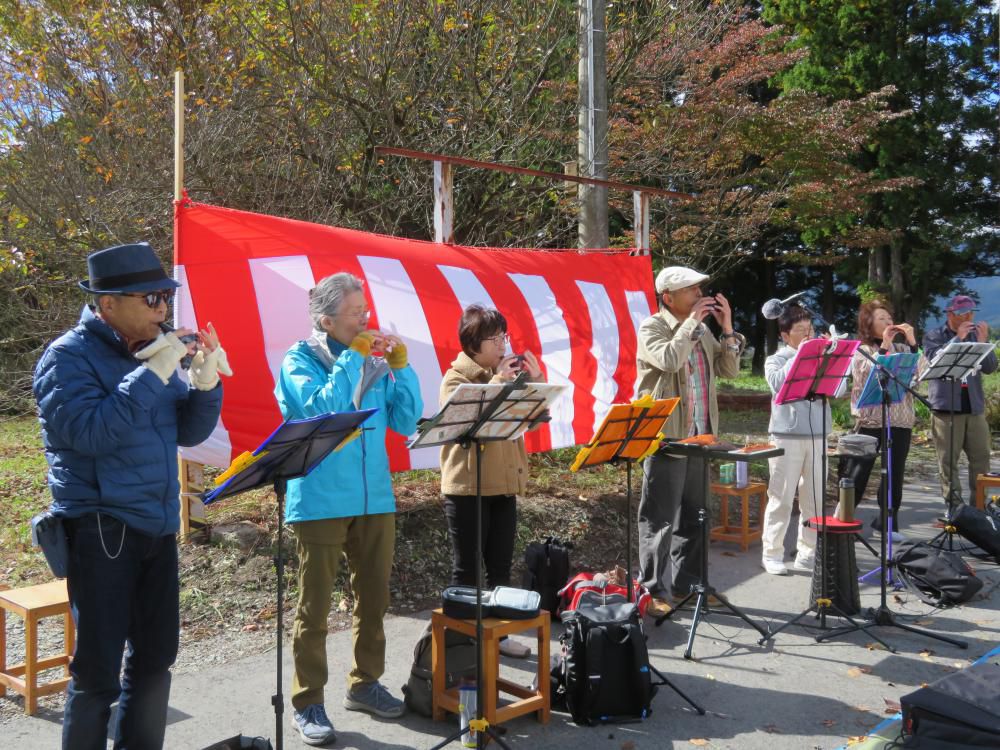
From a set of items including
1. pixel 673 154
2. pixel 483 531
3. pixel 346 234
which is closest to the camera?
pixel 483 531

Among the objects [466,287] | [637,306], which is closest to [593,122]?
[637,306]

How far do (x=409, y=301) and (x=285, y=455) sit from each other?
3539mm

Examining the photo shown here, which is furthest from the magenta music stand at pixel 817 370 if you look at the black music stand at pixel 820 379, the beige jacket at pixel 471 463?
the beige jacket at pixel 471 463

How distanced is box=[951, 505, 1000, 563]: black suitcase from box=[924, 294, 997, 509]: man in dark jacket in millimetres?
592

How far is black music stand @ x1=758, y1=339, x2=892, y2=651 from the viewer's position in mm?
5520

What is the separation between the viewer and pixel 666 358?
5805 mm

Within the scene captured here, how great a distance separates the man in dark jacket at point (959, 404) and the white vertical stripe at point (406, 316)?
4728 millimetres

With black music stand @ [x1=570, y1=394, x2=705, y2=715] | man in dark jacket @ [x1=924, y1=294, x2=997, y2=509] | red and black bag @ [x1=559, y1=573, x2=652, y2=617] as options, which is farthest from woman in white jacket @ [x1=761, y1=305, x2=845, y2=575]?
black music stand @ [x1=570, y1=394, x2=705, y2=715]

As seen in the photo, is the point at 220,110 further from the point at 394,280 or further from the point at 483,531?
the point at 483,531

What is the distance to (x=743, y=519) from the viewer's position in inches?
302

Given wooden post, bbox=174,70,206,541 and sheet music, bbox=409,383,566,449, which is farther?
wooden post, bbox=174,70,206,541

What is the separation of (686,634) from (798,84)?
61.3ft

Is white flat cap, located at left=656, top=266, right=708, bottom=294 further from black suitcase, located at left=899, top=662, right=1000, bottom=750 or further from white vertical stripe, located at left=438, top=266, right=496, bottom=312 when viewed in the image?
black suitcase, located at left=899, top=662, right=1000, bottom=750

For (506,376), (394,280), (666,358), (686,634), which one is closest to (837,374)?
(666,358)
